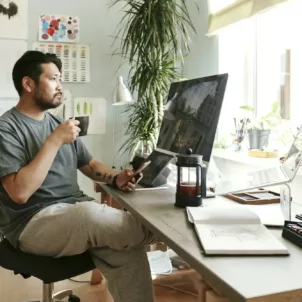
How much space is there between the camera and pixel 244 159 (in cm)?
230

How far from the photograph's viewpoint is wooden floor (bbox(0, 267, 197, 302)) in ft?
7.49

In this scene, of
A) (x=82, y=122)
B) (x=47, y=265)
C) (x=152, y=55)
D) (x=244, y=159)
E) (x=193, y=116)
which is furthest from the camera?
(x=152, y=55)

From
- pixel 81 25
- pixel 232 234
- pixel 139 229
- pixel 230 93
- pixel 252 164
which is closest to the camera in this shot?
pixel 232 234

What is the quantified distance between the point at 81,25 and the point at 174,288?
2055 mm

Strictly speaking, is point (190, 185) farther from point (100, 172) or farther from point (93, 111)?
point (93, 111)

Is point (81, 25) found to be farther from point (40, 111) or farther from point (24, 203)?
point (24, 203)

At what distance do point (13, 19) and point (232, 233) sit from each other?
8.62 ft

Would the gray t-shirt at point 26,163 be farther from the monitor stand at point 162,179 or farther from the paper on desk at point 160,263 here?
the paper on desk at point 160,263

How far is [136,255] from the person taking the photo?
4.75 feet

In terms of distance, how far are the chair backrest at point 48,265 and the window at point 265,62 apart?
141cm

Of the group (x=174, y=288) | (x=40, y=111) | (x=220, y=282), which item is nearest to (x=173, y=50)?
(x=40, y=111)

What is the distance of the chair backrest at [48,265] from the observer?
151 centimetres

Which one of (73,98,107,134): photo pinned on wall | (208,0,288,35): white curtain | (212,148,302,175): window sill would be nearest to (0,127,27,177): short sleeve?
(212,148,302,175): window sill

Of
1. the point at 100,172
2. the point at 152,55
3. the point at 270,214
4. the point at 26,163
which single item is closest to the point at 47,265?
the point at 26,163
